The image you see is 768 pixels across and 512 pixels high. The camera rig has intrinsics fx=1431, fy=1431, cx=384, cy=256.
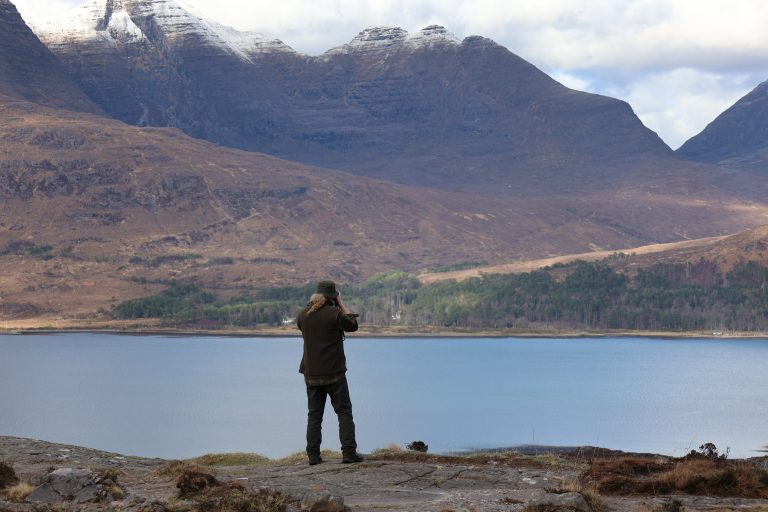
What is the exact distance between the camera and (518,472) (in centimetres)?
2466

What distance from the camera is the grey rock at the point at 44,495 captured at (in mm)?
20688

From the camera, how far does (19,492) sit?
68.8 ft

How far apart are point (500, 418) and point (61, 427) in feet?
102

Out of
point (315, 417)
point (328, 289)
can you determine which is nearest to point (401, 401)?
point (315, 417)

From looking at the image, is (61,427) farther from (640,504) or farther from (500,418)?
(640,504)

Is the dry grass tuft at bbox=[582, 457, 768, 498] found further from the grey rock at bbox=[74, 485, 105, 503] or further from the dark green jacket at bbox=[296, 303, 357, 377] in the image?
the grey rock at bbox=[74, 485, 105, 503]

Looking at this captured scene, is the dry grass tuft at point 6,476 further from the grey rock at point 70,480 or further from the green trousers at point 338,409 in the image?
the green trousers at point 338,409

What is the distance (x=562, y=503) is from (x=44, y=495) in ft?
24.6

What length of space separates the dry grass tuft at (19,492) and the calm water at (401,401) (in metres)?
49.9

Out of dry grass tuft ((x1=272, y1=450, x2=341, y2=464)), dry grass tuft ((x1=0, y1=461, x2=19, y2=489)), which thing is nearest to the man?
dry grass tuft ((x1=272, y1=450, x2=341, y2=464))

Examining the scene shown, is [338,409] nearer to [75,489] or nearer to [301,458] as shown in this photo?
[301,458]

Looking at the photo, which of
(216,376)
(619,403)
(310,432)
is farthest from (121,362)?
(310,432)

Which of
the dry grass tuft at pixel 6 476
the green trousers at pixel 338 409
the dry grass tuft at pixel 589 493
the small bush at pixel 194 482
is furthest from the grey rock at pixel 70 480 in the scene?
the dry grass tuft at pixel 589 493

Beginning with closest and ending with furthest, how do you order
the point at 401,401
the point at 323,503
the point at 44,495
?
the point at 323,503, the point at 44,495, the point at 401,401
